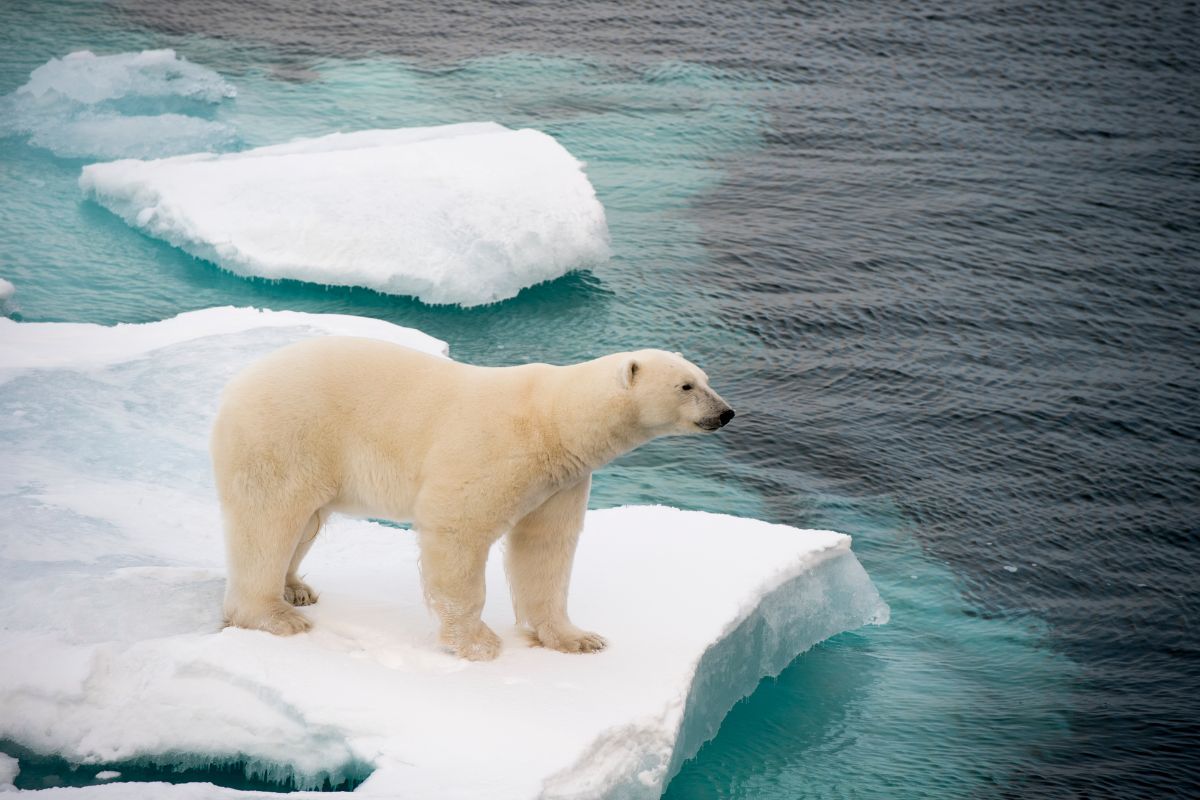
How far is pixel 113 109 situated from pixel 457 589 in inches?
458

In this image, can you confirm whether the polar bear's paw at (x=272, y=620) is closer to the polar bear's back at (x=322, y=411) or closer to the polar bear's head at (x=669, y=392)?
the polar bear's back at (x=322, y=411)

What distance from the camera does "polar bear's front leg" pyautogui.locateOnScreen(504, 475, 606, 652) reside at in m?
5.87

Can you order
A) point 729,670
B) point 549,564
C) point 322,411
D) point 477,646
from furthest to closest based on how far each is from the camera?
point 729,670
point 549,564
point 477,646
point 322,411

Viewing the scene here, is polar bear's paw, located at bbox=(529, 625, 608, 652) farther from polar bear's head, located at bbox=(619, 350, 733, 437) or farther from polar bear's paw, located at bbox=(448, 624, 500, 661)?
polar bear's head, located at bbox=(619, 350, 733, 437)

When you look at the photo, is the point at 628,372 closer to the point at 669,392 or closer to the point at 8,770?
the point at 669,392

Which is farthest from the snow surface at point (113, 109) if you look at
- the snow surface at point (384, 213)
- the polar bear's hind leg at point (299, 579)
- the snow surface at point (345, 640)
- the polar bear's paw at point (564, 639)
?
the polar bear's paw at point (564, 639)

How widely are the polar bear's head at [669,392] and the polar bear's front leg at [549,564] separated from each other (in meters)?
0.53

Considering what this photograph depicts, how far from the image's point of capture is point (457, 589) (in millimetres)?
5578

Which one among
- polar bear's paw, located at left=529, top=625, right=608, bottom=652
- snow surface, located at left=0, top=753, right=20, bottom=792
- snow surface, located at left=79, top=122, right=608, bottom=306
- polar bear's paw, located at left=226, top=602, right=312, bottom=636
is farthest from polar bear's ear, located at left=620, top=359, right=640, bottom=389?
snow surface, located at left=79, top=122, right=608, bottom=306

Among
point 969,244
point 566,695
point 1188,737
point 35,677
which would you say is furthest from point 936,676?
point 969,244

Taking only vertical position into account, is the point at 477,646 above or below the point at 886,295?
above

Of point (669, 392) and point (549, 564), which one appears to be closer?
point (669, 392)

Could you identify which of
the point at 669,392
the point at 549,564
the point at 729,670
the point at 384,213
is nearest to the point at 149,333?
the point at 384,213

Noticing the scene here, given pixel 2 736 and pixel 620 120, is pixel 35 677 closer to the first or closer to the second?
pixel 2 736
